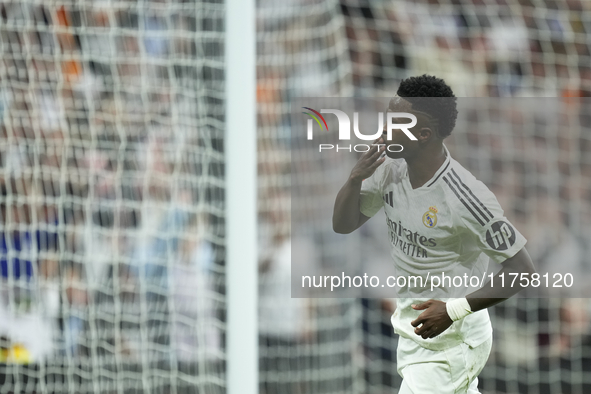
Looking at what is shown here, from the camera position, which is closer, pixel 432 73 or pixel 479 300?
pixel 479 300

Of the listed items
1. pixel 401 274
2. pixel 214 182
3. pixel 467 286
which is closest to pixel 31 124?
pixel 214 182

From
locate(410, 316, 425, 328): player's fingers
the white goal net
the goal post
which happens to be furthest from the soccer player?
the white goal net

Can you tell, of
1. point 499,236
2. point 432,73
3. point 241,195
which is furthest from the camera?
point 432,73

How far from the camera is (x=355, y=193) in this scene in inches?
38.0

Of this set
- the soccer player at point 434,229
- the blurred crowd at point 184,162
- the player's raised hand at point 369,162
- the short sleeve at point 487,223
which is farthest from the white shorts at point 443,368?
the blurred crowd at point 184,162

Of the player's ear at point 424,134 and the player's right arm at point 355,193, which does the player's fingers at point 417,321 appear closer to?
the player's right arm at point 355,193

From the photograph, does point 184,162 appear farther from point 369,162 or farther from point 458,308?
point 458,308

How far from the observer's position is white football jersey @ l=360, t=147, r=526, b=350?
0.91 meters

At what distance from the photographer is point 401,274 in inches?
39.4

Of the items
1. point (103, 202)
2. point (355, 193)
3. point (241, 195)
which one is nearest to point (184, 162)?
point (103, 202)

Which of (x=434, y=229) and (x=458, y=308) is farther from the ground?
(x=434, y=229)

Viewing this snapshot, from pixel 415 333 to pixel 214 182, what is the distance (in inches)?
25.7

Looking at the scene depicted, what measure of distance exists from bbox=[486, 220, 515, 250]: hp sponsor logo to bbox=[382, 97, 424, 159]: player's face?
0.57ft

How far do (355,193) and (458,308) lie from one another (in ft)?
0.83
